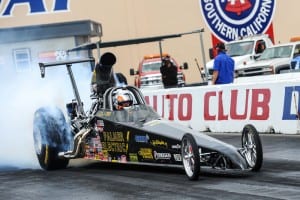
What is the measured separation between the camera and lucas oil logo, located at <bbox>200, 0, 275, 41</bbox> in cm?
3703

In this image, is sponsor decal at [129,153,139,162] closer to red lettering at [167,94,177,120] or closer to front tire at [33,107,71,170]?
front tire at [33,107,71,170]

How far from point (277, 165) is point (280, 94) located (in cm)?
460

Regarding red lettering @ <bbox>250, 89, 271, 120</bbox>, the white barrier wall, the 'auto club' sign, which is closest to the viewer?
the white barrier wall

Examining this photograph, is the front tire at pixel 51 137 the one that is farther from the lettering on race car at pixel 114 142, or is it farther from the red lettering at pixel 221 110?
the red lettering at pixel 221 110

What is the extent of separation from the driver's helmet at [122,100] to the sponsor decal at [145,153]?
3.03ft

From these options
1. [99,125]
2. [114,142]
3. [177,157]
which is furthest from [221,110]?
[177,157]

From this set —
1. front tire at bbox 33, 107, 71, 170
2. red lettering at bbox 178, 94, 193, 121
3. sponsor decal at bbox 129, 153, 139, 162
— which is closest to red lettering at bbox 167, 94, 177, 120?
red lettering at bbox 178, 94, 193, 121

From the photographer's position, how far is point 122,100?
11203mm

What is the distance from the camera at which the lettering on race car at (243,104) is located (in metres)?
15.6

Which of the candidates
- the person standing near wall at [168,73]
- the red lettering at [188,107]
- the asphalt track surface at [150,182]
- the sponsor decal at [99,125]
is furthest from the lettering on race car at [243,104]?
the person standing near wall at [168,73]

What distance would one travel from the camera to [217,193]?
853 cm

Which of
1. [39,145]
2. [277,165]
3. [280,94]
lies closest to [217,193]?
[277,165]

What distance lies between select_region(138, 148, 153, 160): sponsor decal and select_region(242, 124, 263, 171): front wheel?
1184 millimetres

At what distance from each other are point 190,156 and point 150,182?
2.10ft
